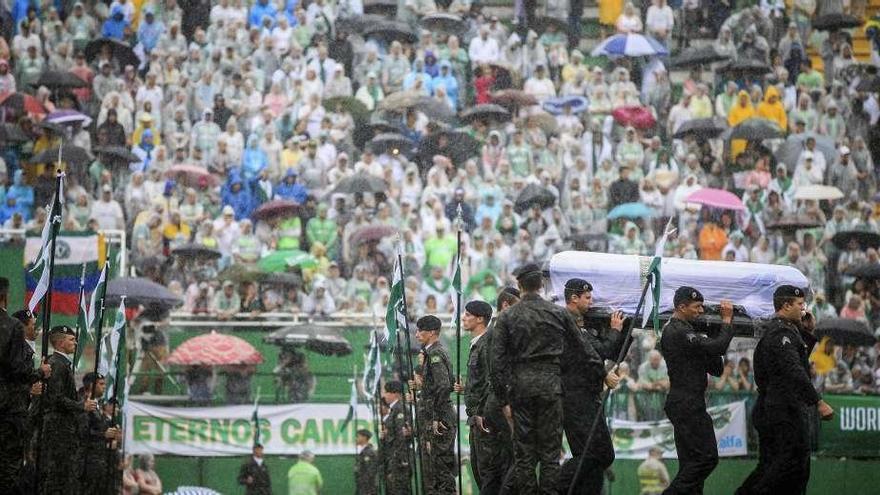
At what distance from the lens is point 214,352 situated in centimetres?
2239

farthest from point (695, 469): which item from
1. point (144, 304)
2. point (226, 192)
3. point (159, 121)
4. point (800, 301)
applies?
point (159, 121)

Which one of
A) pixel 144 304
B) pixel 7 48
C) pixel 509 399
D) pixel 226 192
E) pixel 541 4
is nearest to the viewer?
pixel 509 399

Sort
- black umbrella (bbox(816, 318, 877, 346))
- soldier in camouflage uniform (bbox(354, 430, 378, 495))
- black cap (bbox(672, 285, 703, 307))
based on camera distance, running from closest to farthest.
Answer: black cap (bbox(672, 285, 703, 307)), soldier in camouflage uniform (bbox(354, 430, 378, 495)), black umbrella (bbox(816, 318, 877, 346))

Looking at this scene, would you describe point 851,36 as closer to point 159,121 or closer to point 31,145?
point 159,121

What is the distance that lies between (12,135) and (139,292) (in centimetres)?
586

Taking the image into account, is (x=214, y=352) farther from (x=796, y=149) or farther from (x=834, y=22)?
(x=834, y=22)

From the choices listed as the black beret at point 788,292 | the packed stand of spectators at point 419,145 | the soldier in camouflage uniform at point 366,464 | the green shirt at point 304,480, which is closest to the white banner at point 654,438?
the packed stand of spectators at point 419,145

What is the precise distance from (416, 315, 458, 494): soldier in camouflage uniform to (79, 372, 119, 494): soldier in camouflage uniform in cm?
400

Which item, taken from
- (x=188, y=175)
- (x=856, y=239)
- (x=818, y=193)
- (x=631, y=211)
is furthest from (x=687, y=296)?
(x=818, y=193)

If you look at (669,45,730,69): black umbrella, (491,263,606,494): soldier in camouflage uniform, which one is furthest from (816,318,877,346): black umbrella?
(491,263,606,494): soldier in camouflage uniform

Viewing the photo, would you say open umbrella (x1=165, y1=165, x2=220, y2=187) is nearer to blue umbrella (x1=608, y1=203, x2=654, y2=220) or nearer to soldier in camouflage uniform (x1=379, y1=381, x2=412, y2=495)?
blue umbrella (x1=608, y1=203, x2=654, y2=220)

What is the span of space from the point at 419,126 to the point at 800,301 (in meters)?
15.1

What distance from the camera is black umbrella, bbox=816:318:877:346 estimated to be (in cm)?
2484

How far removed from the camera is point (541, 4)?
1252 inches
